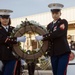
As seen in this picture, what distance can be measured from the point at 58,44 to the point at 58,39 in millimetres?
78

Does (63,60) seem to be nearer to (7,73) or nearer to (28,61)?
(28,61)

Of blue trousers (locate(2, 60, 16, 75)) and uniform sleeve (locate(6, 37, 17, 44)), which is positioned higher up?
uniform sleeve (locate(6, 37, 17, 44))

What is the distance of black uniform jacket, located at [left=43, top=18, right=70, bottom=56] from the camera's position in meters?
5.30

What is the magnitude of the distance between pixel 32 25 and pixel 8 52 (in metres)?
0.58

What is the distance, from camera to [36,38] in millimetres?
5328

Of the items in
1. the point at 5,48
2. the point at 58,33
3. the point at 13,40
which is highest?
the point at 58,33

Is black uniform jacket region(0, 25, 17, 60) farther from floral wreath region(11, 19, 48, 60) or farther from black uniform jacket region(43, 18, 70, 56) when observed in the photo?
Result: black uniform jacket region(43, 18, 70, 56)

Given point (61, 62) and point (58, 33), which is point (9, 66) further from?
point (58, 33)

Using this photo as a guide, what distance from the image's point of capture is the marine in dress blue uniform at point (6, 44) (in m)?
5.46

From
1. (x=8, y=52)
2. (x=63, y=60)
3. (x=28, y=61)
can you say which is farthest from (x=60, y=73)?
(x=8, y=52)

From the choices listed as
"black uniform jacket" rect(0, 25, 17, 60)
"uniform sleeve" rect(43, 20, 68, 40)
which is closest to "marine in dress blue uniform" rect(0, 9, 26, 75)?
"black uniform jacket" rect(0, 25, 17, 60)

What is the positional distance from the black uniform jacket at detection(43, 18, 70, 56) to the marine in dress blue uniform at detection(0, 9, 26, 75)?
0.51 meters

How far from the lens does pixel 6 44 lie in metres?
5.56

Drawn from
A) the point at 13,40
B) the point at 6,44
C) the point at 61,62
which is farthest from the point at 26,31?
the point at 61,62
